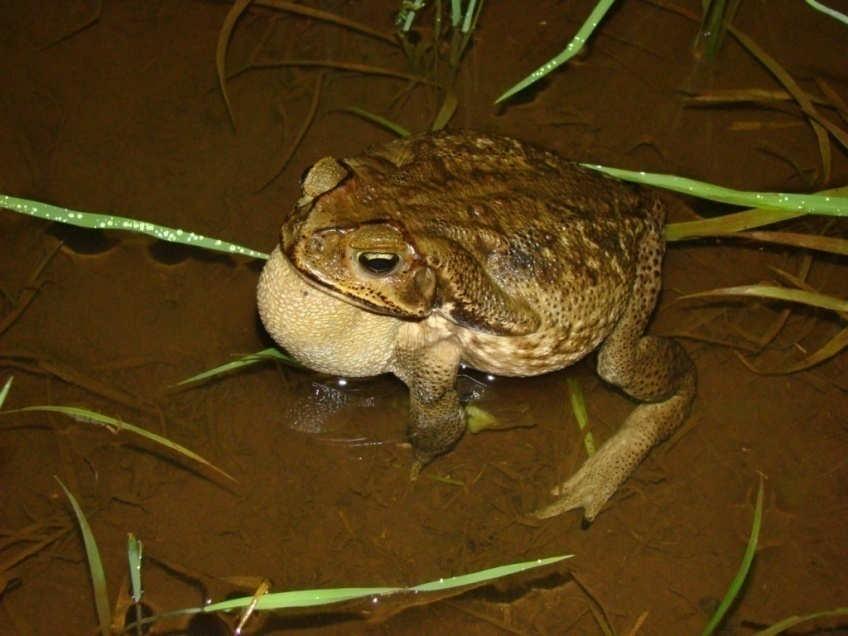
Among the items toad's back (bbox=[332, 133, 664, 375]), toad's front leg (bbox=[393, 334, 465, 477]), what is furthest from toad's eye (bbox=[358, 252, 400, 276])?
toad's front leg (bbox=[393, 334, 465, 477])

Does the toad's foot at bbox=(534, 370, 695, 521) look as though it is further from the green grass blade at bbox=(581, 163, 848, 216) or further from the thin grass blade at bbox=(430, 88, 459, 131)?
the thin grass blade at bbox=(430, 88, 459, 131)

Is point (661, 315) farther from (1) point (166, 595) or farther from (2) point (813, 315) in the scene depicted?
(1) point (166, 595)

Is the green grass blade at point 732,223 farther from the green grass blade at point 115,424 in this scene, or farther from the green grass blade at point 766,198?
the green grass blade at point 115,424

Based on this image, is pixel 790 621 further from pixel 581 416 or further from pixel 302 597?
pixel 302 597

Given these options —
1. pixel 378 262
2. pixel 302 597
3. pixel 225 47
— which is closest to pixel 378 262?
pixel 378 262

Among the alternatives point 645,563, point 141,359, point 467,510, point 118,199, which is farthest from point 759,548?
point 118,199

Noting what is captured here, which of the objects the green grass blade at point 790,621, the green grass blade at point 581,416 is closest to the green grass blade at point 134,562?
the green grass blade at point 581,416
